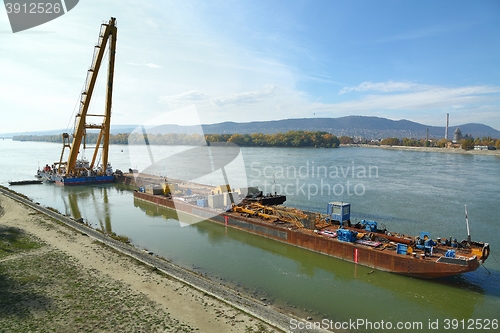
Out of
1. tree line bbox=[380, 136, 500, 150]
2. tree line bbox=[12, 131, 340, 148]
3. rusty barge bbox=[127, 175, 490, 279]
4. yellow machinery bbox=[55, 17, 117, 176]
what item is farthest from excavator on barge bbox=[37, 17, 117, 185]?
tree line bbox=[380, 136, 500, 150]

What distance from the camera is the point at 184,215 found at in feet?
Answer: 85.7

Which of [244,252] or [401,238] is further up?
[401,238]

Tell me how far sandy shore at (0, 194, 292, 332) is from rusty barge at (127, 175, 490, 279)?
7.64 meters

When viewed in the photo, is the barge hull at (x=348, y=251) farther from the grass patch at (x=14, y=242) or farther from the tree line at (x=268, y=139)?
the tree line at (x=268, y=139)

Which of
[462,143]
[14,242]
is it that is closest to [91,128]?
[14,242]

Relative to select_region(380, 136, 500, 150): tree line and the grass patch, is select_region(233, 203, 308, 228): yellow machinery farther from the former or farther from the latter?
select_region(380, 136, 500, 150): tree line

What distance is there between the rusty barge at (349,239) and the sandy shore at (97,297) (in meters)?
→ 7.64

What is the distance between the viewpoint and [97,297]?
10.6 metres

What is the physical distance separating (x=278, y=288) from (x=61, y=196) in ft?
104

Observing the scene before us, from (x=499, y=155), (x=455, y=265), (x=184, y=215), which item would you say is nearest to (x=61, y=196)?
(x=184, y=215)

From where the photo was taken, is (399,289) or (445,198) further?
(445,198)

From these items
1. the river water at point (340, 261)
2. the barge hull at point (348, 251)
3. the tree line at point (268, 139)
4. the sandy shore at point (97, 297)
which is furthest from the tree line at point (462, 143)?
the sandy shore at point (97, 297)

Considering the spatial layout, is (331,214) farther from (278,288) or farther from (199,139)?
(199,139)

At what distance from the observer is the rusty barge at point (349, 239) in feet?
43.4
